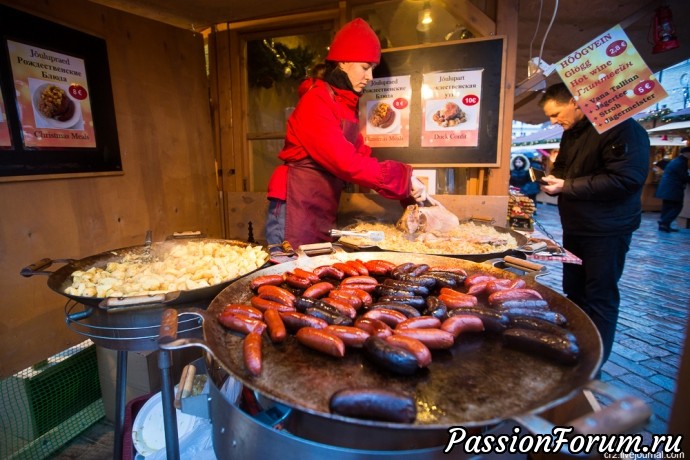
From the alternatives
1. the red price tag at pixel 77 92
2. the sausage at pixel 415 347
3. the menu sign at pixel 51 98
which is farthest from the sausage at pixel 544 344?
the red price tag at pixel 77 92

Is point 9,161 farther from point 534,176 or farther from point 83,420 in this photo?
point 534,176

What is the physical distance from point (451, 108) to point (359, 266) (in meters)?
2.73

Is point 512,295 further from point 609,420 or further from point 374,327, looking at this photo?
point 609,420

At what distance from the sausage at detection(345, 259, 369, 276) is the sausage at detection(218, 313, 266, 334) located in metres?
0.80

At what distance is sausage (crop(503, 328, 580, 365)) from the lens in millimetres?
1210

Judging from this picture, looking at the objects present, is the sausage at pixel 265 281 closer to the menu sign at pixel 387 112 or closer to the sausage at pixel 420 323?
the sausage at pixel 420 323

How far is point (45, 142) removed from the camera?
3.25 m

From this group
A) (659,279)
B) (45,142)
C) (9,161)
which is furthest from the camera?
(659,279)

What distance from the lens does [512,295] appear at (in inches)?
65.2

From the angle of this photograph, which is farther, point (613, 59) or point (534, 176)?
point (534, 176)

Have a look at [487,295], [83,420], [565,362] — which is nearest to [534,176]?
[487,295]

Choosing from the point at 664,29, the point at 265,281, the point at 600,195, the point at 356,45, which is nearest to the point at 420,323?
the point at 265,281

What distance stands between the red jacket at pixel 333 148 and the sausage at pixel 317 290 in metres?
1.41

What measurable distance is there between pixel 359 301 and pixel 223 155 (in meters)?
4.34
